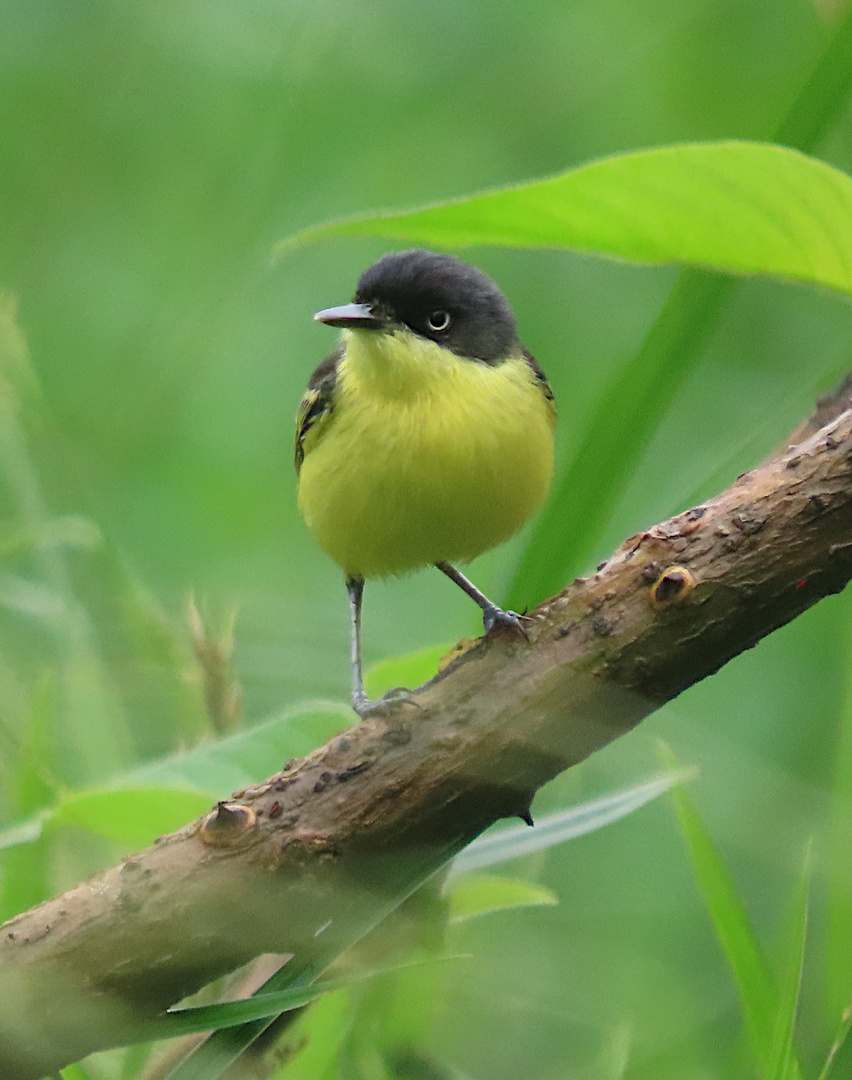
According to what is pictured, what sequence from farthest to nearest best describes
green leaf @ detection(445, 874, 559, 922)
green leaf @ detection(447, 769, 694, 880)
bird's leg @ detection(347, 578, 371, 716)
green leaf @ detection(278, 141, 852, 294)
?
bird's leg @ detection(347, 578, 371, 716) < green leaf @ detection(445, 874, 559, 922) < green leaf @ detection(447, 769, 694, 880) < green leaf @ detection(278, 141, 852, 294)

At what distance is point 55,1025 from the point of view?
188 cm

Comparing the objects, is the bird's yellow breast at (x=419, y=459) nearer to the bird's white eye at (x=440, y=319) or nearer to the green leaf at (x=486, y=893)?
the bird's white eye at (x=440, y=319)

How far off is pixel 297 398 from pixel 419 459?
2793 mm

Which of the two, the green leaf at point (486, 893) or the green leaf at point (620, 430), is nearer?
the green leaf at point (620, 430)

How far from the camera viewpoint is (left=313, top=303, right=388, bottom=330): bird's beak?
315 cm

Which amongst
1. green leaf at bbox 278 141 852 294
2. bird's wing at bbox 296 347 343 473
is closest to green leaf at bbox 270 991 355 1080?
green leaf at bbox 278 141 852 294

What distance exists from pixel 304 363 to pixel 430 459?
9.46 ft

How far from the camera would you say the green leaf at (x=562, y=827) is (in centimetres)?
218

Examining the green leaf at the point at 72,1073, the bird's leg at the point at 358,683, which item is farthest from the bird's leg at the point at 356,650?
the green leaf at the point at 72,1073

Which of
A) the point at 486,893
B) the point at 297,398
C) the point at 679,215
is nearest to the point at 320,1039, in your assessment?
the point at 486,893

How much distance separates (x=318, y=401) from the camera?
338 cm

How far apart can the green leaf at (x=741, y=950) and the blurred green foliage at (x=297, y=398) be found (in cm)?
13

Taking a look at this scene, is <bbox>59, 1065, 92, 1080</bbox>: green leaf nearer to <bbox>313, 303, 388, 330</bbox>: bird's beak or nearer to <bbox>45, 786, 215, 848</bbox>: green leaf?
<bbox>45, 786, 215, 848</bbox>: green leaf

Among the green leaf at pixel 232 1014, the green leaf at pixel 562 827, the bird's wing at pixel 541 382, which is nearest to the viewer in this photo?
the green leaf at pixel 232 1014
